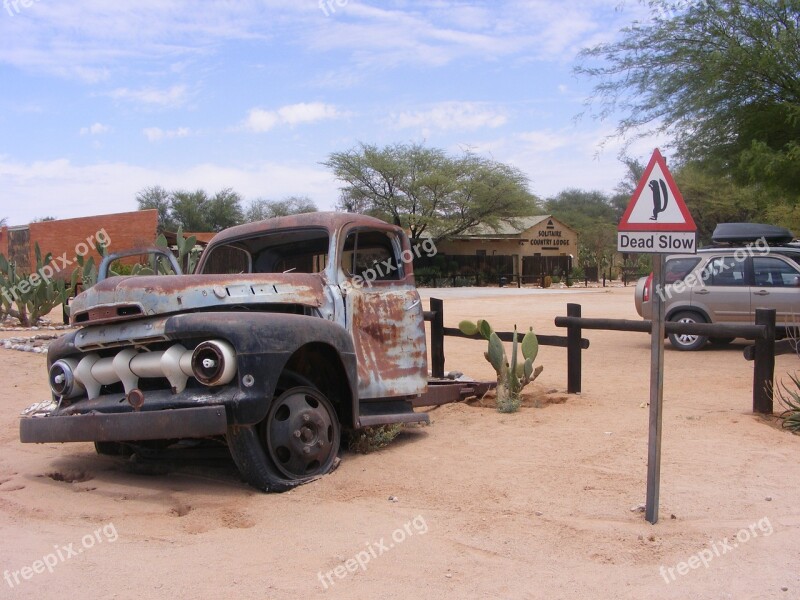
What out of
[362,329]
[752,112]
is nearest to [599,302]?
[752,112]

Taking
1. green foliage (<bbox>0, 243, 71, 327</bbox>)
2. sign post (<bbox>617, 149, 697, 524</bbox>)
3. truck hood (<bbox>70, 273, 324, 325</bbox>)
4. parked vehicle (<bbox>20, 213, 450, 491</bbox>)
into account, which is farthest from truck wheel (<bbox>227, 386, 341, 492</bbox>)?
green foliage (<bbox>0, 243, 71, 327</bbox>)

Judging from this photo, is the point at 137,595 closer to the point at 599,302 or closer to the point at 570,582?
the point at 570,582

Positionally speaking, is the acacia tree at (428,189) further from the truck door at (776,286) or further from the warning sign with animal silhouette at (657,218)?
the warning sign with animal silhouette at (657,218)

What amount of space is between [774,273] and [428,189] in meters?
33.1

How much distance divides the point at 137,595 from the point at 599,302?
984 inches

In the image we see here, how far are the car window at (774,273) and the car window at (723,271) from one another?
0.26 meters

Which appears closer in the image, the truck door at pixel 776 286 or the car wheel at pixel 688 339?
the truck door at pixel 776 286

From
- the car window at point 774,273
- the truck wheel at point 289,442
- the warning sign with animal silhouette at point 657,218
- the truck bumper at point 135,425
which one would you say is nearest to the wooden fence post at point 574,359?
the truck wheel at point 289,442

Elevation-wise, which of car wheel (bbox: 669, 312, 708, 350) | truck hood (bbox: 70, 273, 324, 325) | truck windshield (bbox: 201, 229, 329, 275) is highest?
truck windshield (bbox: 201, 229, 329, 275)

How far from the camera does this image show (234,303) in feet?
18.1

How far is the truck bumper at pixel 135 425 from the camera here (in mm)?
4766

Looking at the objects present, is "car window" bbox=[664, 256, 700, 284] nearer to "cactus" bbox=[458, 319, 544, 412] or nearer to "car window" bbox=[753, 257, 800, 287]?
"car window" bbox=[753, 257, 800, 287]

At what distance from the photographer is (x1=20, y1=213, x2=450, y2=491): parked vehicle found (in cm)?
496

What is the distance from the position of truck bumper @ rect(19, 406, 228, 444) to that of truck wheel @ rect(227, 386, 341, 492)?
0.25 m
